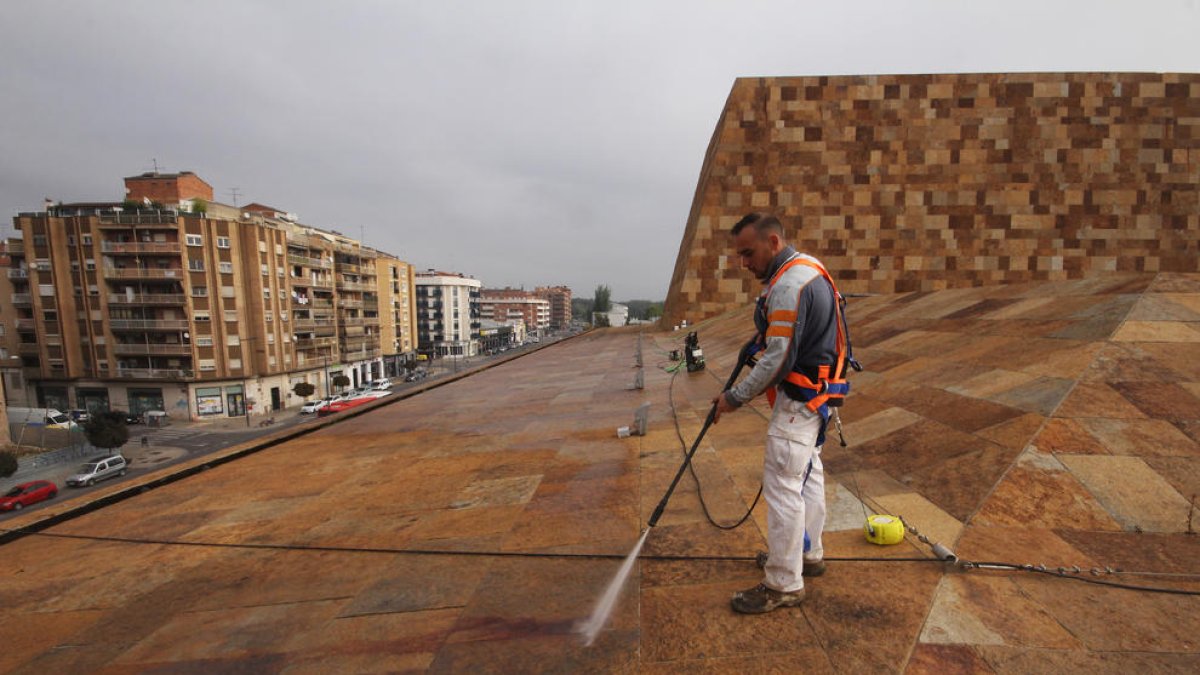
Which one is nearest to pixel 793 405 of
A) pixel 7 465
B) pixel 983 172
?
pixel 983 172

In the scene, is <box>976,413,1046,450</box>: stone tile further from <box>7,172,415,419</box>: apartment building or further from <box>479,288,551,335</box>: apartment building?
<box>479,288,551,335</box>: apartment building

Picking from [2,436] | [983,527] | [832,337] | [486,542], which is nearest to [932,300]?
[983,527]

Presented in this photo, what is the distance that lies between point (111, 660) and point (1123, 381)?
617 centimetres

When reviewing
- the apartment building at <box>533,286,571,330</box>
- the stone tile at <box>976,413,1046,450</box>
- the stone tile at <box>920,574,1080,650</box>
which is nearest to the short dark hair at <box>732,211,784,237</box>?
the stone tile at <box>920,574,1080,650</box>

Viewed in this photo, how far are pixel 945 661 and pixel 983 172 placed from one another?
68.3ft

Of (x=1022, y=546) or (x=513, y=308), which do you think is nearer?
(x=1022, y=546)

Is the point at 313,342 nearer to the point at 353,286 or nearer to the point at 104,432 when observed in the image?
the point at 353,286

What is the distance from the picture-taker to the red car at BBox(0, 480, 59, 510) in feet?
56.9

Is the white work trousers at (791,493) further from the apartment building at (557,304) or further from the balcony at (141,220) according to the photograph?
the apartment building at (557,304)

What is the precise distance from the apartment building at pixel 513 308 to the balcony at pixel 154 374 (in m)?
83.8

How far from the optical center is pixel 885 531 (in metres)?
2.51

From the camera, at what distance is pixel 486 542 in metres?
2.82

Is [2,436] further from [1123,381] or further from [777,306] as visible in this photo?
[1123,381]

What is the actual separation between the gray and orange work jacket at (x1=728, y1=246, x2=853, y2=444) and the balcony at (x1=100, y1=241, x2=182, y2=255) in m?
40.7
